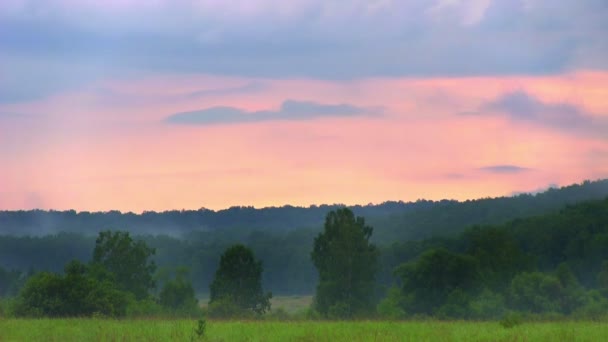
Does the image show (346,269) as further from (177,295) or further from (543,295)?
(177,295)

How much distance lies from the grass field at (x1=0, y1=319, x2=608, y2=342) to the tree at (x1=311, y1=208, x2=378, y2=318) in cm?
6029

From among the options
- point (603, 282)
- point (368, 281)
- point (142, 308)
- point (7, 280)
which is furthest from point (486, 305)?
point (7, 280)

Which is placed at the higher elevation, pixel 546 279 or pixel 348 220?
pixel 348 220

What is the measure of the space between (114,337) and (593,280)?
318 ft

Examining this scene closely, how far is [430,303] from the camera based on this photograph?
9919cm

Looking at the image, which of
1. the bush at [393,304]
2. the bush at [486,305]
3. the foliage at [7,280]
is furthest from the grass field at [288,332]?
the foliage at [7,280]

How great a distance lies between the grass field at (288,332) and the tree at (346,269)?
6029 centimetres

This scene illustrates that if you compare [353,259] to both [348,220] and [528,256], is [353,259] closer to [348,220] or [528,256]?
[348,220]

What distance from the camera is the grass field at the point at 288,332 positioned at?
96.4 feet

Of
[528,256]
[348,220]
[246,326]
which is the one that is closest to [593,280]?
[528,256]

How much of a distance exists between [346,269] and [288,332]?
216 feet

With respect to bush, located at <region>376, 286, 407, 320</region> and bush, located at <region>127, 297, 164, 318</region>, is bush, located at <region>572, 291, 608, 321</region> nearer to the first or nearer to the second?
bush, located at <region>376, 286, 407, 320</region>

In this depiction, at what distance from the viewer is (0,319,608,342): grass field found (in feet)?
96.4

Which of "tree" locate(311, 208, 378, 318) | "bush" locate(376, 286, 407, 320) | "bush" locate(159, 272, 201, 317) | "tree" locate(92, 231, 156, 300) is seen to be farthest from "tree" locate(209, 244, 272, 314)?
"bush" locate(376, 286, 407, 320)
